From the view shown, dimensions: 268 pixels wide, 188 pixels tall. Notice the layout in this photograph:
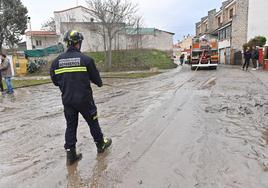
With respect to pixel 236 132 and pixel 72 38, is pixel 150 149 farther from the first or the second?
pixel 72 38

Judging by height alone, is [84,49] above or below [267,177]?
above

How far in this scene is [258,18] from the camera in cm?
2719

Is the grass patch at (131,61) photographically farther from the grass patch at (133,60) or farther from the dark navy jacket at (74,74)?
the dark navy jacket at (74,74)

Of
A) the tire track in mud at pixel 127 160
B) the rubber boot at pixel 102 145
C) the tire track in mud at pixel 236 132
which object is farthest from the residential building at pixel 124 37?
the rubber boot at pixel 102 145

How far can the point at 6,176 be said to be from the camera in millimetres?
3256

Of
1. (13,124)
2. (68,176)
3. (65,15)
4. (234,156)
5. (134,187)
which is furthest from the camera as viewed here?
(65,15)

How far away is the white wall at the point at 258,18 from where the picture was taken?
26.6 m

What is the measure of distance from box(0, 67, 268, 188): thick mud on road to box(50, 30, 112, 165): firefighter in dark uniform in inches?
22.2

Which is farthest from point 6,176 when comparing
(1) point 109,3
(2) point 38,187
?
(1) point 109,3

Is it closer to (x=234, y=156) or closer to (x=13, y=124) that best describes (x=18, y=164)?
(x=13, y=124)

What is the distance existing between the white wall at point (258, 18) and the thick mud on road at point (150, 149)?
24083 millimetres

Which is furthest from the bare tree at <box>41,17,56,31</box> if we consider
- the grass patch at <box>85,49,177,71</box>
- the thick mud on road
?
the thick mud on road

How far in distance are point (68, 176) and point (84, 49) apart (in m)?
31.3

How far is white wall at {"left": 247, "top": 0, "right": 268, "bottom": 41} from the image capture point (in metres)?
26.6
